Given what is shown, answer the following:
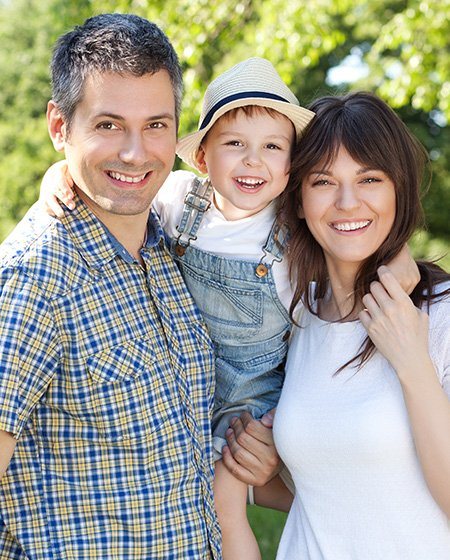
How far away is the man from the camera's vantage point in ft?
8.11

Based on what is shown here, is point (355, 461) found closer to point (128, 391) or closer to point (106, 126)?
point (128, 391)

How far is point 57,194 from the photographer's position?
2736 millimetres

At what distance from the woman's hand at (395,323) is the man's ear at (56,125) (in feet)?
3.68

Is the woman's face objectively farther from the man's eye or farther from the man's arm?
the man's arm

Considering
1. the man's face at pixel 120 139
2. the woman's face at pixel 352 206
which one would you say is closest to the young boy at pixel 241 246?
the woman's face at pixel 352 206

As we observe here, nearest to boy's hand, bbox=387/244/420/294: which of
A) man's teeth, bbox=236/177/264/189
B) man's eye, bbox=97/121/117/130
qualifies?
man's teeth, bbox=236/177/264/189

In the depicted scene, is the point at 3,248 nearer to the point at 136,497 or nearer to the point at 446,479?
the point at 136,497

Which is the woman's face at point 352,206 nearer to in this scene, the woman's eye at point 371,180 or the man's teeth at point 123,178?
the woman's eye at point 371,180

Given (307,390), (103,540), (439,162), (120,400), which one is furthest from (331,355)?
(439,162)

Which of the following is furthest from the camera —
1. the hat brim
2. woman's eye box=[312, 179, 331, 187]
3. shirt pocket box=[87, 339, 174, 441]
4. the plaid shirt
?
the hat brim

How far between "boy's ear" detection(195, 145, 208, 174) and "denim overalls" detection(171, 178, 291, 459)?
0.81 ft

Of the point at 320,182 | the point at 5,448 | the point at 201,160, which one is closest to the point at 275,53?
the point at 201,160

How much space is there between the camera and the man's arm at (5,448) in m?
2.35

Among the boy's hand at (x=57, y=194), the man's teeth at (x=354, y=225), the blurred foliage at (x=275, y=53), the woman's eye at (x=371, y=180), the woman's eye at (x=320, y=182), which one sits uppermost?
the blurred foliage at (x=275, y=53)
